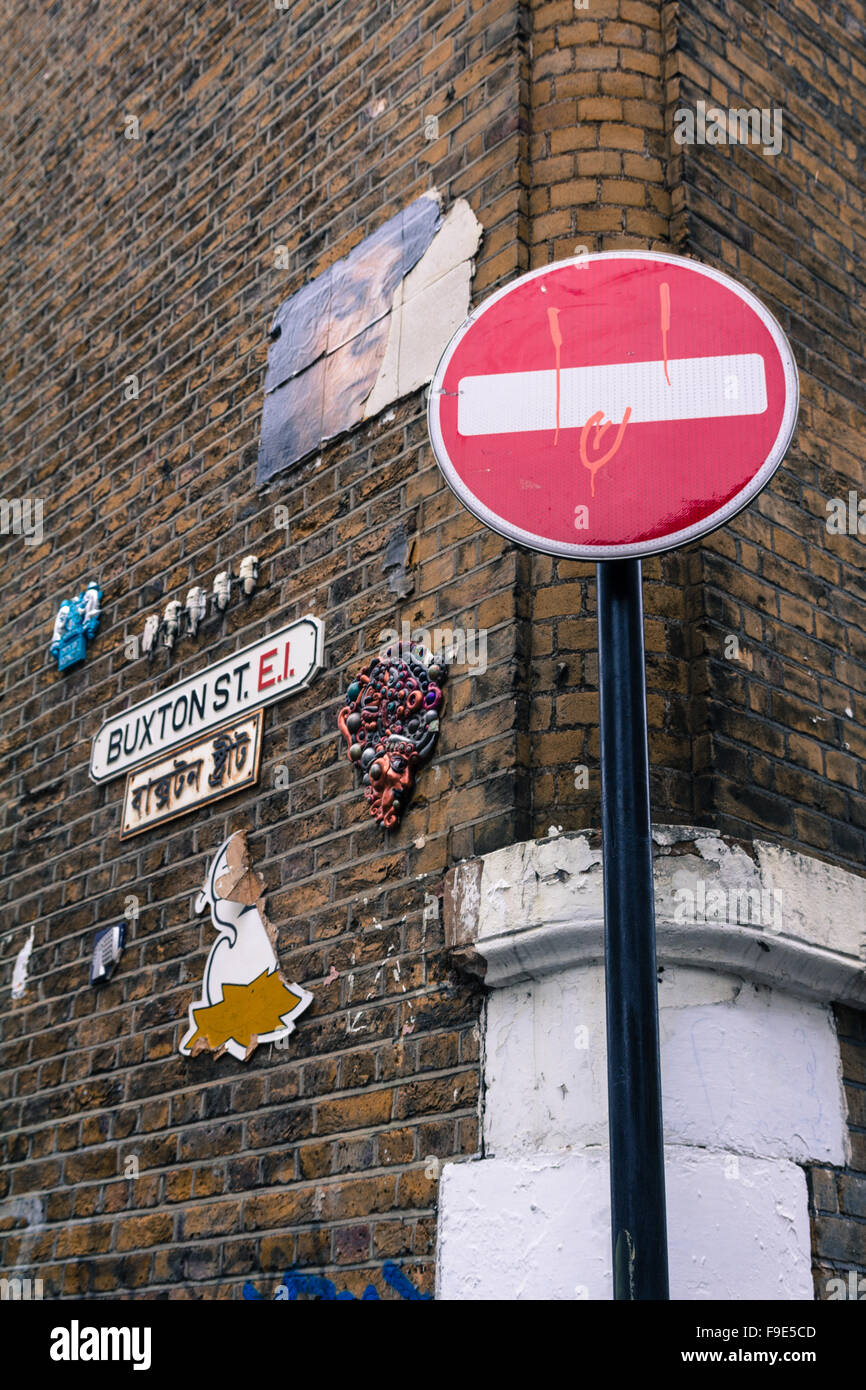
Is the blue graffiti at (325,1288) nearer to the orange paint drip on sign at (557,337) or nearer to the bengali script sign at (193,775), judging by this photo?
the bengali script sign at (193,775)

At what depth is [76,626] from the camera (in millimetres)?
Answer: 4777

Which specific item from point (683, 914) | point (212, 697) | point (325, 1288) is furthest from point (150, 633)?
point (683, 914)

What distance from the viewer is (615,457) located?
2312mm

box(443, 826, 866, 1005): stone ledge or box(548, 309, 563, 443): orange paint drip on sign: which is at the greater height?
box(548, 309, 563, 443): orange paint drip on sign

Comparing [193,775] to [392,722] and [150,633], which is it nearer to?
[150,633]

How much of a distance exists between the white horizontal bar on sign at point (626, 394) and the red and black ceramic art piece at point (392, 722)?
0.99 meters

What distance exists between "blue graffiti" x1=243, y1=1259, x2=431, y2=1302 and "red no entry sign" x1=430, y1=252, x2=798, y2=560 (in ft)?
5.17

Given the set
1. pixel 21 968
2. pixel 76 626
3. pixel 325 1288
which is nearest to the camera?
pixel 325 1288

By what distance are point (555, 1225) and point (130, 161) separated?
13.7 feet

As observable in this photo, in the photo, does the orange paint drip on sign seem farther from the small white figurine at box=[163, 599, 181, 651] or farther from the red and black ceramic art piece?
the small white figurine at box=[163, 599, 181, 651]

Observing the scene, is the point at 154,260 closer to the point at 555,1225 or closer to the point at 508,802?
the point at 508,802

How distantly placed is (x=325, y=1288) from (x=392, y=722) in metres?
1.25

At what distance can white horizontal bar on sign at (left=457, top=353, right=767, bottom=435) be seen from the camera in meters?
2.34

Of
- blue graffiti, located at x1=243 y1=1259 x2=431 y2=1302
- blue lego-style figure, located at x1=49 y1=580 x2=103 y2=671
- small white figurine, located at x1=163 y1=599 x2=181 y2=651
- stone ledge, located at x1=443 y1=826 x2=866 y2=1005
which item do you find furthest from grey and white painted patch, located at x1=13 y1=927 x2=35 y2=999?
stone ledge, located at x1=443 y1=826 x2=866 y2=1005
